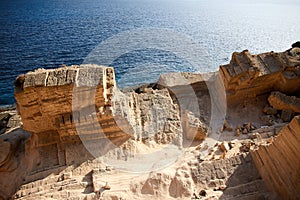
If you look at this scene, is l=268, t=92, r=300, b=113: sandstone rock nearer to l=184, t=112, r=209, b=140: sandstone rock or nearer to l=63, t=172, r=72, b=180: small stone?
l=184, t=112, r=209, b=140: sandstone rock

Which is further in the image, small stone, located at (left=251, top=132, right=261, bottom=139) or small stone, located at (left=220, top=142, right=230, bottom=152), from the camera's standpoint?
small stone, located at (left=251, top=132, right=261, bottom=139)

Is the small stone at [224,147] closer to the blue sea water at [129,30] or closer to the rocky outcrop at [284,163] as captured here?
the rocky outcrop at [284,163]

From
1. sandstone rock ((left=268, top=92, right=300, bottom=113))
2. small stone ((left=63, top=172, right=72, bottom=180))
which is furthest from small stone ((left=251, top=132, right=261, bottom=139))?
small stone ((left=63, top=172, right=72, bottom=180))

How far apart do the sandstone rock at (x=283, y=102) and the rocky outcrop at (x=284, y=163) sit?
343 cm

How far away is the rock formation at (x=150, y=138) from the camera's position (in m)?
5.42

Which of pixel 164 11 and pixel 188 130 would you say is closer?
pixel 188 130

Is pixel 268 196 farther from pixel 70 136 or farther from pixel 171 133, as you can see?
pixel 70 136

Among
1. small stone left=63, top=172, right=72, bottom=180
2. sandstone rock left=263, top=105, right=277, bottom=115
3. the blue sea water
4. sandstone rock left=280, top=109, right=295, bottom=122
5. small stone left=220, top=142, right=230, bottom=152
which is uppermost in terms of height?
the blue sea water

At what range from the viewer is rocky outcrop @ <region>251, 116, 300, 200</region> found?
15.1 ft

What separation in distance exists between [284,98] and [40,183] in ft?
26.4

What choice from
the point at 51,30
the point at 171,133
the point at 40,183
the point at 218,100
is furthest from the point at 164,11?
the point at 40,183

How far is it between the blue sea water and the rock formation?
6614 millimetres

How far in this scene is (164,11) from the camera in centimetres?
3014

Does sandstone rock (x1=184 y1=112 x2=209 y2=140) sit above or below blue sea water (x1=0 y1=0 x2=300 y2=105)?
below
